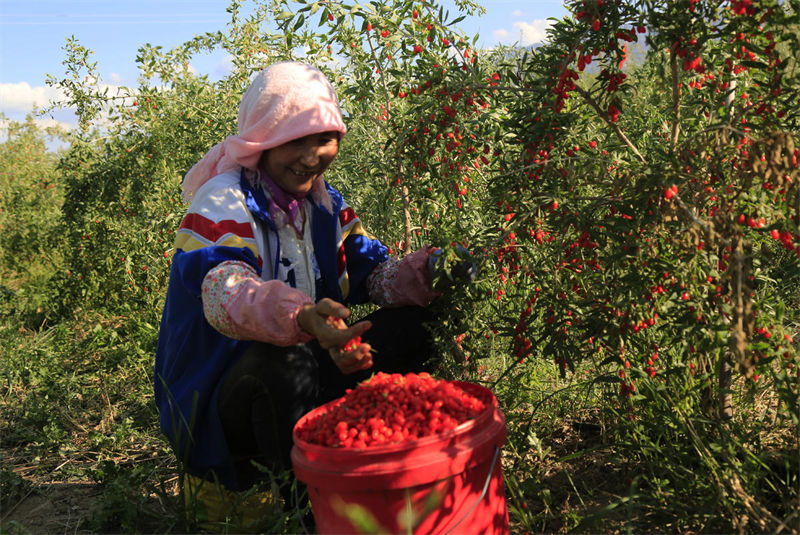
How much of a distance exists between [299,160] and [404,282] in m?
0.57

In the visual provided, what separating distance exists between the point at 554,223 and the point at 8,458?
2.57 m

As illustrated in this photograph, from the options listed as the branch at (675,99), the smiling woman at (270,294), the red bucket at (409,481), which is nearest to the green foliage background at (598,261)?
the branch at (675,99)

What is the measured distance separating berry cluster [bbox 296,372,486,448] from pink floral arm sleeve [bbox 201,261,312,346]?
247 mm

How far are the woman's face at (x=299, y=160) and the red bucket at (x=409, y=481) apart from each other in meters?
0.99

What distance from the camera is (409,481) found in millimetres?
1586

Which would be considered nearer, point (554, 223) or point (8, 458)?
point (554, 223)

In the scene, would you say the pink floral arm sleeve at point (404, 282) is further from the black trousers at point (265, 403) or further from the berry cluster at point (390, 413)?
the berry cluster at point (390, 413)

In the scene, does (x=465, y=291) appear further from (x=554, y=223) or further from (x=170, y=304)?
(x=170, y=304)

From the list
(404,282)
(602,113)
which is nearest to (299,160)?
(404,282)

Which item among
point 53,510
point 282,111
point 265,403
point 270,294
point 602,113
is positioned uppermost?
point 282,111

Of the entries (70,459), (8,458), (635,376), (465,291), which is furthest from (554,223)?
(8,458)

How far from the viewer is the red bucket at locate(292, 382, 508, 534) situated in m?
1.58

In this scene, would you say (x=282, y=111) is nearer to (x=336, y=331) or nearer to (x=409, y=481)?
(x=336, y=331)

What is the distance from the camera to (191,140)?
4309 millimetres
